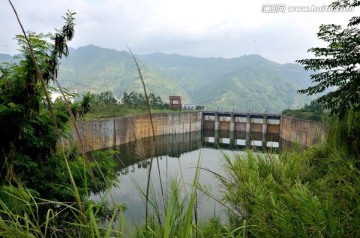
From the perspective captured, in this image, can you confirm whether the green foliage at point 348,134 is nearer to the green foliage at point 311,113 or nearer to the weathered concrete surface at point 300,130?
the weathered concrete surface at point 300,130

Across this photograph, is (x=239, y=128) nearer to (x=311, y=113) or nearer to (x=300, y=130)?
(x=311, y=113)

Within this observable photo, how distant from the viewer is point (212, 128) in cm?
5156

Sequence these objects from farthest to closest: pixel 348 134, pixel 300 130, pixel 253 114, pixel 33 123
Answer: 1. pixel 253 114
2. pixel 300 130
3. pixel 33 123
4. pixel 348 134

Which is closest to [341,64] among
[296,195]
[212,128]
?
[296,195]

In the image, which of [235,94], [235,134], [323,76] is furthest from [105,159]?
[235,94]

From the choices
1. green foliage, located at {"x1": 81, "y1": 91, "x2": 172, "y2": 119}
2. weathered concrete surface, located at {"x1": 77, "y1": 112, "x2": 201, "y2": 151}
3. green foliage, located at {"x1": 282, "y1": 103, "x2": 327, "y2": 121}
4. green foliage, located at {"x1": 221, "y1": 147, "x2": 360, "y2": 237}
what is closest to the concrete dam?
weathered concrete surface, located at {"x1": 77, "y1": 112, "x2": 201, "y2": 151}

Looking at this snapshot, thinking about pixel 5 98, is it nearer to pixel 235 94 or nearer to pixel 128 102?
pixel 128 102

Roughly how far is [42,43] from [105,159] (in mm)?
2848

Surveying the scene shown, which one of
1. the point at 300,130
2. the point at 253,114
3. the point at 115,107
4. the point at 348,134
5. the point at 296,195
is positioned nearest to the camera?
the point at 296,195

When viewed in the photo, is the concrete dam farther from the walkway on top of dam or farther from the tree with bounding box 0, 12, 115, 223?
the tree with bounding box 0, 12, 115, 223

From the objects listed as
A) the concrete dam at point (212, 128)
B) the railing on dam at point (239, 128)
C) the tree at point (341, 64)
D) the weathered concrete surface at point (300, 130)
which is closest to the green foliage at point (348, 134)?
the tree at point (341, 64)

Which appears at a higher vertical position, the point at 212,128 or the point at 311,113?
the point at 311,113

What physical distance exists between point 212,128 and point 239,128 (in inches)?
207

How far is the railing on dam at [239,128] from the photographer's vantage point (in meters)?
44.2
